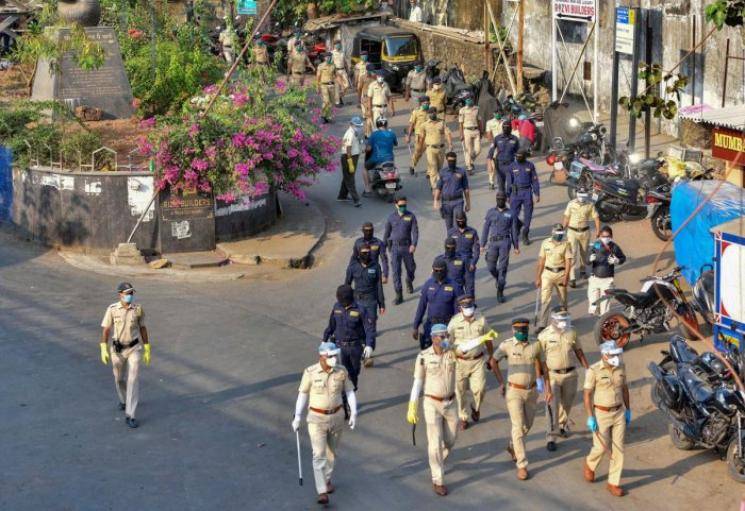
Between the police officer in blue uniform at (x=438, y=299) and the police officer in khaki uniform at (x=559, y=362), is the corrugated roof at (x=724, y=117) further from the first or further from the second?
the police officer in khaki uniform at (x=559, y=362)

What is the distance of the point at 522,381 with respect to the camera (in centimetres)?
1353

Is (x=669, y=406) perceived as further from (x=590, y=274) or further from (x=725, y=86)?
(x=725, y=86)

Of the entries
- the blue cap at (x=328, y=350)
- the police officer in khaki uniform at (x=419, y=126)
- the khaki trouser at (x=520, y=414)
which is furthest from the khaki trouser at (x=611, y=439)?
the police officer in khaki uniform at (x=419, y=126)

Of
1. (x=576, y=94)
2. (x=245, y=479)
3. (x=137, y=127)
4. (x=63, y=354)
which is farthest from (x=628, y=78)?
(x=245, y=479)

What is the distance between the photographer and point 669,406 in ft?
44.5

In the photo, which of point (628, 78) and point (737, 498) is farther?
point (628, 78)

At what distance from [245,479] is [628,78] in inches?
693

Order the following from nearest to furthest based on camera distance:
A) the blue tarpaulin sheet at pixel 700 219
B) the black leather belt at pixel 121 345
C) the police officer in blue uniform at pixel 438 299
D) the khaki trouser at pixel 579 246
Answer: the black leather belt at pixel 121 345 < the police officer in blue uniform at pixel 438 299 < the blue tarpaulin sheet at pixel 700 219 < the khaki trouser at pixel 579 246

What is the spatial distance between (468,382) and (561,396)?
1.08 meters

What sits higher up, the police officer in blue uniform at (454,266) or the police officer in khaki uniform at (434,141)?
the police officer in khaki uniform at (434,141)

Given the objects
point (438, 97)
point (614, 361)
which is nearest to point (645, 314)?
point (614, 361)

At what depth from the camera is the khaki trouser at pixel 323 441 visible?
12.7 meters

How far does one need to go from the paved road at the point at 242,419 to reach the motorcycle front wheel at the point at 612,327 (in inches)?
11.4

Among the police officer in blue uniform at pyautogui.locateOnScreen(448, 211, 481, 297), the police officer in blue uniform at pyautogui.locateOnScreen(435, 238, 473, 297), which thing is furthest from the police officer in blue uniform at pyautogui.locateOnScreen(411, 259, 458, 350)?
the police officer in blue uniform at pyautogui.locateOnScreen(448, 211, 481, 297)
